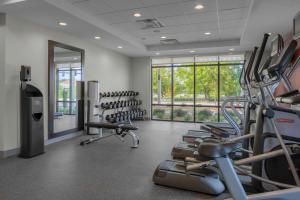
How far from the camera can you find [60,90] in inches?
225

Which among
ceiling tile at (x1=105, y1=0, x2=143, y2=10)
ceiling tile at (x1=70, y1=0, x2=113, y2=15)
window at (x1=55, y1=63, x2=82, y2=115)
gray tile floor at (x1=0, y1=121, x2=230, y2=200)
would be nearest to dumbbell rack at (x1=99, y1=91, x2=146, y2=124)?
window at (x1=55, y1=63, x2=82, y2=115)

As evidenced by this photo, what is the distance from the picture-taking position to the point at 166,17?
16.4 ft

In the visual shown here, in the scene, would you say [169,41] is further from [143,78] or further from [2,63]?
[2,63]

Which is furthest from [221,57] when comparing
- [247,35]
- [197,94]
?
[247,35]

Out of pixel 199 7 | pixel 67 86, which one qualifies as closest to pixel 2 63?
pixel 67 86

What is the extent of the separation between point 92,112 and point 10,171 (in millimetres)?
3124

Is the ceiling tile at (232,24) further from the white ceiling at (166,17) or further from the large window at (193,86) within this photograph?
the large window at (193,86)

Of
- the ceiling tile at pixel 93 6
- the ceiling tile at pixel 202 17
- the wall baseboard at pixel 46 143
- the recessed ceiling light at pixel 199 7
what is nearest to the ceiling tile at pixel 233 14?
the ceiling tile at pixel 202 17

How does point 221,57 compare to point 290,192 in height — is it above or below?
above

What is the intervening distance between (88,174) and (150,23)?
12.7ft

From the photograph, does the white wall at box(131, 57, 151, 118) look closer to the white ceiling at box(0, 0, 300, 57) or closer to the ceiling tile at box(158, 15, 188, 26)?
the white ceiling at box(0, 0, 300, 57)

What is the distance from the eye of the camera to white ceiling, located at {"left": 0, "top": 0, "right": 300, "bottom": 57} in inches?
158

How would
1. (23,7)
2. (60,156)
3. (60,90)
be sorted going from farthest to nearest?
(60,90) → (60,156) → (23,7)

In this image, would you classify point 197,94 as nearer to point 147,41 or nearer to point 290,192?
point 147,41
